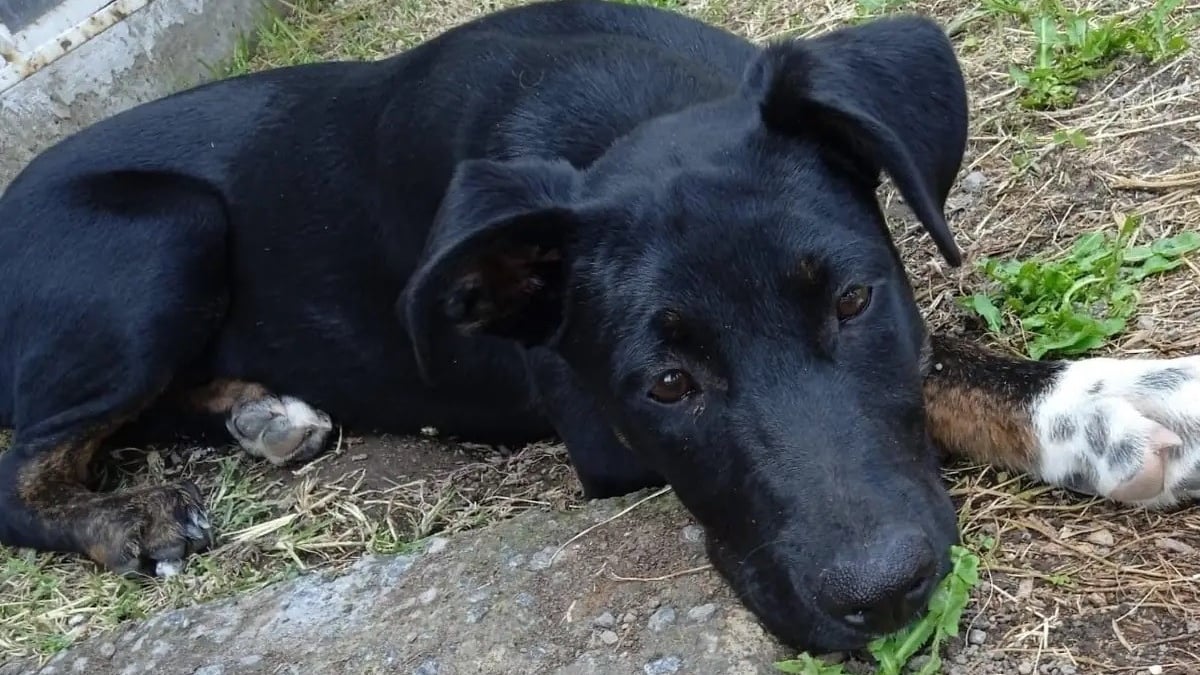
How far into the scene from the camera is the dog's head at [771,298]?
2852 millimetres

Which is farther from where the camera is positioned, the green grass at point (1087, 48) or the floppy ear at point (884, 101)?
the green grass at point (1087, 48)

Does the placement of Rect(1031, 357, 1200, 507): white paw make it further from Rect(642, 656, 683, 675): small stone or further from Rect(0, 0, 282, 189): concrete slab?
Rect(0, 0, 282, 189): concrete slab

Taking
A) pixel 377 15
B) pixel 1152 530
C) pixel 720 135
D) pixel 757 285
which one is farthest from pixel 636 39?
pixel 377 15

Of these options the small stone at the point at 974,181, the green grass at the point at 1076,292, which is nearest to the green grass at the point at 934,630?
the green grass at the point at 1076,292

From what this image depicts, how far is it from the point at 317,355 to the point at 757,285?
2534 mm

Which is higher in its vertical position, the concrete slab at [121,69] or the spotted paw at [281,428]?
the concrete slab at [121,69]

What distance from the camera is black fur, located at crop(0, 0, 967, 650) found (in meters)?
2.98

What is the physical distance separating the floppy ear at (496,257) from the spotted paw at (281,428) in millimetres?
1762

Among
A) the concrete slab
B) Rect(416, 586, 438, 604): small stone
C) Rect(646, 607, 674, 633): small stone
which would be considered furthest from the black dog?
the concrete slab

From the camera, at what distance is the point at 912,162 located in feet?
10.1

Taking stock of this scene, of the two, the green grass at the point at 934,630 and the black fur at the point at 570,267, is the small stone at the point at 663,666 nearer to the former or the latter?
the black fur at the point at 570,267

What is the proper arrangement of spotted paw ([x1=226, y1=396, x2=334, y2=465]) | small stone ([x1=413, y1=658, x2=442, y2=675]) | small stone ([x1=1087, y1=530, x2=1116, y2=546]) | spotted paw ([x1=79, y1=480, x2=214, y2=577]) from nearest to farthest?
small stone ([x1=1087, y1=530, x2=1116, y2=546]) < small stone ([x1=413, y1=658, x2=442, y2=675]) < spotted paw ([x1=79, y1=480, x2=214, y2=577]) < spotted paw ([x1=226, y1=396, x2=334, y2=465])

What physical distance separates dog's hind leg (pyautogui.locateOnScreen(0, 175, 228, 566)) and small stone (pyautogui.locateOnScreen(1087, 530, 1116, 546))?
3.22 meters

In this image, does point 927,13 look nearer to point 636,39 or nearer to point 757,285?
point 636,39
